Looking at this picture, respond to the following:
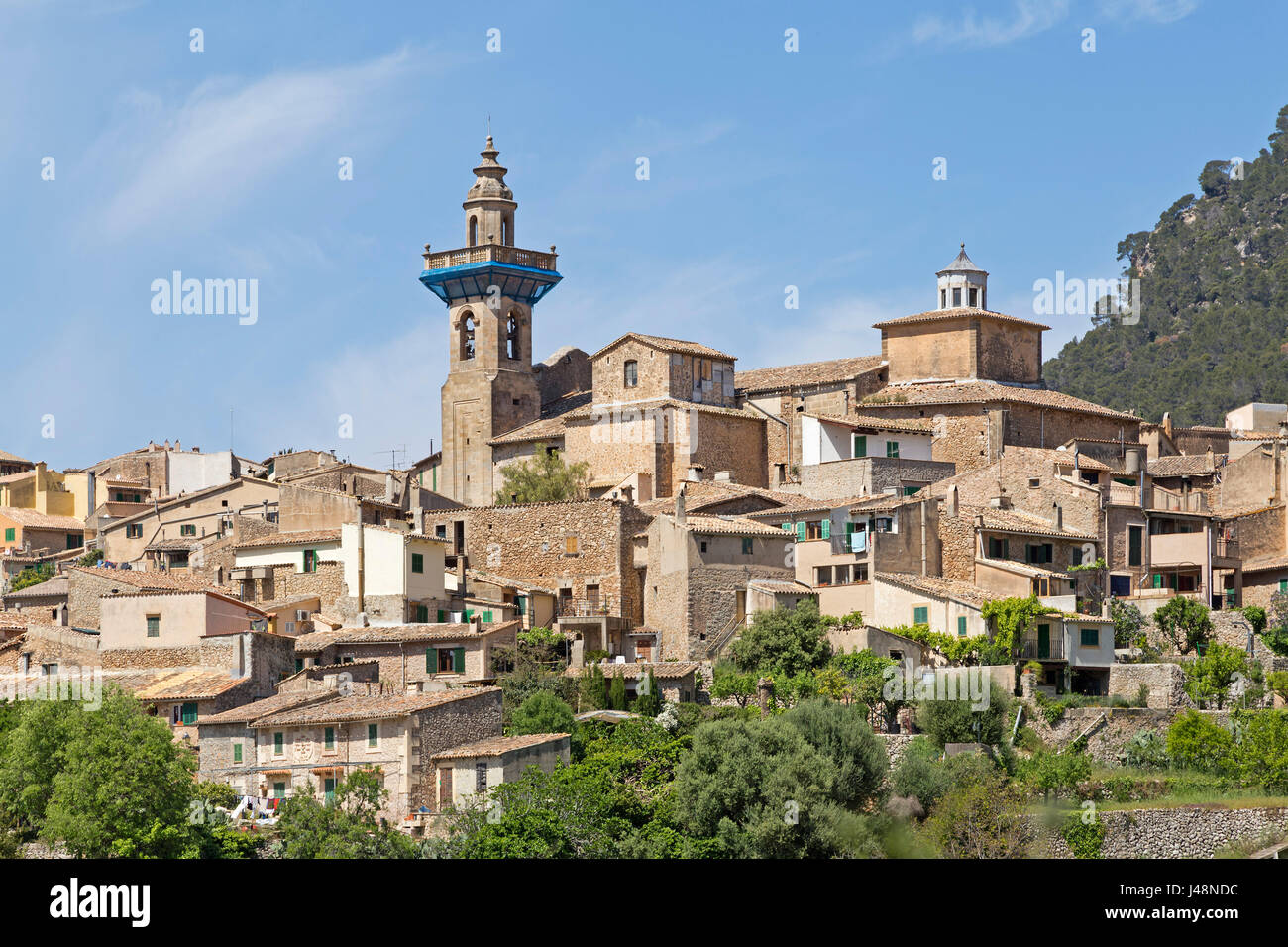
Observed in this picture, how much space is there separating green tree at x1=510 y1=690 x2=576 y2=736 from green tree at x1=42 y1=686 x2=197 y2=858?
736 centimetres

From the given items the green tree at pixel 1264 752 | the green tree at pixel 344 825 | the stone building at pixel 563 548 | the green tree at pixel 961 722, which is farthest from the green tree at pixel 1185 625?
the green tree at pixel 344 825

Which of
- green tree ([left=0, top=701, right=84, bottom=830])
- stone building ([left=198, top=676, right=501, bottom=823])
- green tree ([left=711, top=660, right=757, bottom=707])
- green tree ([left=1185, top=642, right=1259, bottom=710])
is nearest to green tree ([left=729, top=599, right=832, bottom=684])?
green tree ([left=711, top=660, right=757, bottom=707])

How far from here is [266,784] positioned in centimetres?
3888

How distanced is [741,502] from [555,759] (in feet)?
55.3

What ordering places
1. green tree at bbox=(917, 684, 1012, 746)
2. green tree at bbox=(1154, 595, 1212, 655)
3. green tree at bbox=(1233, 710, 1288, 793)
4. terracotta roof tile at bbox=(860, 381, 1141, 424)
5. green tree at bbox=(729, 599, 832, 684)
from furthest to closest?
terracotta roof tile at bbox=(860, 381, 1141, 424) < green tree at bbox=(1154, 595, 1212, 655) < green tree at bbox=(729, 599, 832, 684) < green tree at bbox=(917, 684, 1012, 746) < green tree at bbox=(1233, 710, 1288, 793)

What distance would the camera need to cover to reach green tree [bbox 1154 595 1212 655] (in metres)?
47.8

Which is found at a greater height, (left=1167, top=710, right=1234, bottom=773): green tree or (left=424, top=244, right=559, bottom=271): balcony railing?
(left=424, top=244, right=559, bottom=271): balcony railing

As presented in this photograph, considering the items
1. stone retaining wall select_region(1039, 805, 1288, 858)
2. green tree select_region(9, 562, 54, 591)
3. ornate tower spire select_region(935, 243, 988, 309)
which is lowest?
stone retaining wall select_region(1039, 805, 1288, 858)

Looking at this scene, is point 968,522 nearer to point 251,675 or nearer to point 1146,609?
point 1146,609

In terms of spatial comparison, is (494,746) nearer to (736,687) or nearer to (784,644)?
(736,687)

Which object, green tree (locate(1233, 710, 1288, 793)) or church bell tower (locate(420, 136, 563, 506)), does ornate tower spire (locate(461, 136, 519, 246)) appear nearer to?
church bell tower (locate(420, 136, 563, 506))

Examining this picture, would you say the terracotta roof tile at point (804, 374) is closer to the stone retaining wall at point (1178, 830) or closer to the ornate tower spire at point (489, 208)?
the ornate tower spire at point (489, 208)

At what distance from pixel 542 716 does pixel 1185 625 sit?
57.1 ft
